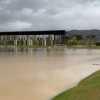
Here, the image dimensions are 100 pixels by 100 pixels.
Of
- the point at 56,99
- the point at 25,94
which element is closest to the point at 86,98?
the point at 56,99

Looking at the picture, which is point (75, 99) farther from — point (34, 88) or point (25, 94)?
point (34, 88)

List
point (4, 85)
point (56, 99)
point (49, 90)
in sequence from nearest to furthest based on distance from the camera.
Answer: point (56, 99)
point (49, 90)
point (4, 85)

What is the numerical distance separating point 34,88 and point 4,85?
2.36m

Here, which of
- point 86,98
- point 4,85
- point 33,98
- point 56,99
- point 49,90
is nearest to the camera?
point 86,98

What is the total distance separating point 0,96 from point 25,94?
50.7 inches

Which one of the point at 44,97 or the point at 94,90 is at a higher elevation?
the point at 94,90

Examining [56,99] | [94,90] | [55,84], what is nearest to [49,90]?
[55,84]

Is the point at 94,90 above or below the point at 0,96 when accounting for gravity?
above

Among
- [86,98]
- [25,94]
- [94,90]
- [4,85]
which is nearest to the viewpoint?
[86,98]

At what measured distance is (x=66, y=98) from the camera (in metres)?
12.3

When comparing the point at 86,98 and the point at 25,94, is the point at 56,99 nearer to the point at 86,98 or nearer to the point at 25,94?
the point at 86,98

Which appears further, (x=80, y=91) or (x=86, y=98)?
(x=80, y=91)

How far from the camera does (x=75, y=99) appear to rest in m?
11.6

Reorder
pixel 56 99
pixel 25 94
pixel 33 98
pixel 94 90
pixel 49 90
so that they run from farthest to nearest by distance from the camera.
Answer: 1. pixel 49 90
2. pixel 25 94
3. pixel 33 98
4. pixel 56 99
5. pixel 94 90
